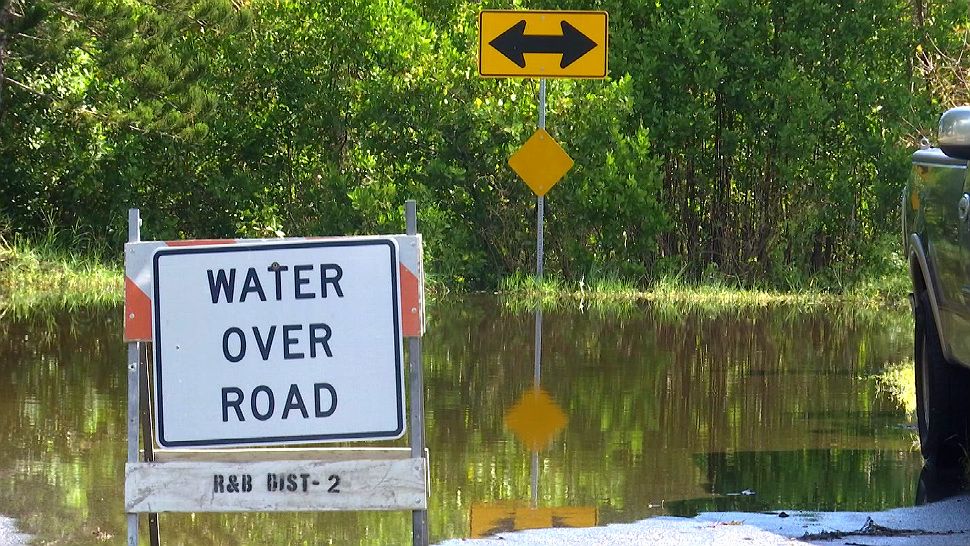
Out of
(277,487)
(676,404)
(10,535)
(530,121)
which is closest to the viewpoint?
(277,487)

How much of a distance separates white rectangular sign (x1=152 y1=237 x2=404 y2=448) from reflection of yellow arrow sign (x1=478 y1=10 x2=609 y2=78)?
399 inches

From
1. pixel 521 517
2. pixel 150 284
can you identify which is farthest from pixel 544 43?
pixel 150 284

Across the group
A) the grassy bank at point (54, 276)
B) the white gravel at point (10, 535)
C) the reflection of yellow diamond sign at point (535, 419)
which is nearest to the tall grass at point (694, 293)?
the grassy bank at point (54, 276)

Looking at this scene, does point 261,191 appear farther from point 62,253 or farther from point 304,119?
point 62,253

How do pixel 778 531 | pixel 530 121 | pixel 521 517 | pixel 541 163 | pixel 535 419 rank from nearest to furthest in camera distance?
1. pixel 778 531
2. pixel 521 517
3. pixel 535 419
4. pixel 541 163
5. pixel 530 121

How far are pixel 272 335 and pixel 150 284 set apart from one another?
0.47 meters

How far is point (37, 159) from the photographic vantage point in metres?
21.8

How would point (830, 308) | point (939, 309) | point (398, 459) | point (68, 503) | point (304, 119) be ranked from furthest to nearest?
point (304, 119) < point (830, 308) < point (939, 309) < point (68, 503) < point (398, 459)

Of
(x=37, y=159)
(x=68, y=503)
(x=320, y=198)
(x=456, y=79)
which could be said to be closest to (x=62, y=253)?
(x=37, y=159)

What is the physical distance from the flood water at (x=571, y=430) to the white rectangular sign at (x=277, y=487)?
836 millimetres

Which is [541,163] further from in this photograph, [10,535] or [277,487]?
[277,487]

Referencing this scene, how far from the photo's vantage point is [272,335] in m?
6.15

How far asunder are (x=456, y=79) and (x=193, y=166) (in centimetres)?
396

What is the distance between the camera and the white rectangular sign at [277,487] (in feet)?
19.9
